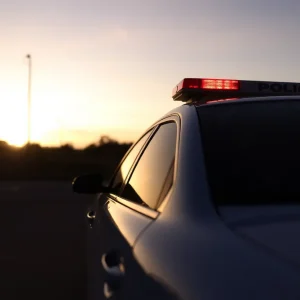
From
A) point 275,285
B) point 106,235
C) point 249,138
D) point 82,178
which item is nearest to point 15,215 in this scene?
point 82,178

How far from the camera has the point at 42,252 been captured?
10.1 m

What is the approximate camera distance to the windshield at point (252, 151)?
2639mm

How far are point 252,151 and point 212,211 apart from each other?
1.88 feet

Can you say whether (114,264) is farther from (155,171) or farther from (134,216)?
(155,171)

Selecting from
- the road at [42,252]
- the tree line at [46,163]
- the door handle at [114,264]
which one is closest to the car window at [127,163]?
the door handle at [114,264]

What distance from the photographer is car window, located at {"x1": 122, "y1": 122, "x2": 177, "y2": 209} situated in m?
3.15

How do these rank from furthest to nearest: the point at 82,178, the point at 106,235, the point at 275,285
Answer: the point at 82,178
the point at 106,235
the point at 275,285

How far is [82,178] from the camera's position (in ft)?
16.3

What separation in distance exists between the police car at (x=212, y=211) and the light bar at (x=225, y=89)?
1.34 ft

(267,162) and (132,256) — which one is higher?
(267,162)

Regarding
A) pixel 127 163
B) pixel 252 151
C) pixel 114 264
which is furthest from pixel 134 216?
pixel 127 163

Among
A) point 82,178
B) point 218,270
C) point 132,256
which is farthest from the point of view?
point 82,178

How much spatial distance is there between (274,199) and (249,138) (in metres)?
0.45

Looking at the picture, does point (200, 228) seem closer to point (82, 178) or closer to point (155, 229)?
point (155, 229)
